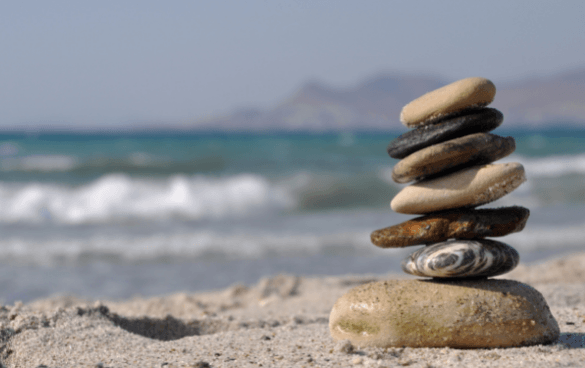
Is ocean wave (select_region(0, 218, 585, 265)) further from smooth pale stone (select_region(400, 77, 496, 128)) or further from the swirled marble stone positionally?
smooth pale stone (select_region(400, 77, 496, 128))

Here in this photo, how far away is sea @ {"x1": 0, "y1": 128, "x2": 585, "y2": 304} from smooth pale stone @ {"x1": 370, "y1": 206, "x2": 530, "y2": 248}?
14.6ft

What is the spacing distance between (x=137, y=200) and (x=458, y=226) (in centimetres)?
1336

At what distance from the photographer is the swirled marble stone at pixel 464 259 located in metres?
3.45

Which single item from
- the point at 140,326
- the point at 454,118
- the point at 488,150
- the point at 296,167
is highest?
the point at 296,167

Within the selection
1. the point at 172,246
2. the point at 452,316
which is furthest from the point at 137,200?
the point at 452,316

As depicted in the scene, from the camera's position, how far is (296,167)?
79.3ft

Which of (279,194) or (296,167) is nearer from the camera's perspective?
(279,194)

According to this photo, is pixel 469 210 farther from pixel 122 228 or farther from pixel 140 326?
pixel 122 228

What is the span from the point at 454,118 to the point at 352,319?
1592mm

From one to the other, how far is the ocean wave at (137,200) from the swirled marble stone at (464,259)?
1046 centimetres

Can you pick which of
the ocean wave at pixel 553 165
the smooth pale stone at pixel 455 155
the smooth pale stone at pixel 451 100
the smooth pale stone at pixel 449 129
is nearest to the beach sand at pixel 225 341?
the smooth pale stone at pixel 455 155

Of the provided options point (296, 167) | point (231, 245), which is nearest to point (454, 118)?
point (231, 245)

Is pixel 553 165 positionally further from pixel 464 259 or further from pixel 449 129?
pixel 464 259

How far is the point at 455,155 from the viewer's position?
3.55 m
